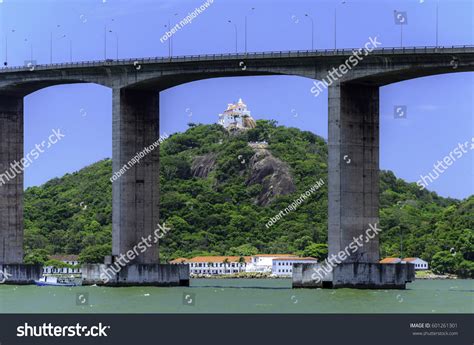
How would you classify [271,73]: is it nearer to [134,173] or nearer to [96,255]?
[134,173]

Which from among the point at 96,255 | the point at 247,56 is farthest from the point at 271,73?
the point at 96,255

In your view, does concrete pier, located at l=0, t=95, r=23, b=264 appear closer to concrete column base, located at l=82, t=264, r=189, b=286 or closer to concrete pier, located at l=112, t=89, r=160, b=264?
concrete pier, located at l=112, t=89, r=160, b=264

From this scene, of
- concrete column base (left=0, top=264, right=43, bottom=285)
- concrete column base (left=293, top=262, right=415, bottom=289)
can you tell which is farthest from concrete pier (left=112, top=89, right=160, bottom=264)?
concrete column base (left=293, top=262, right=415, bottom=289)
